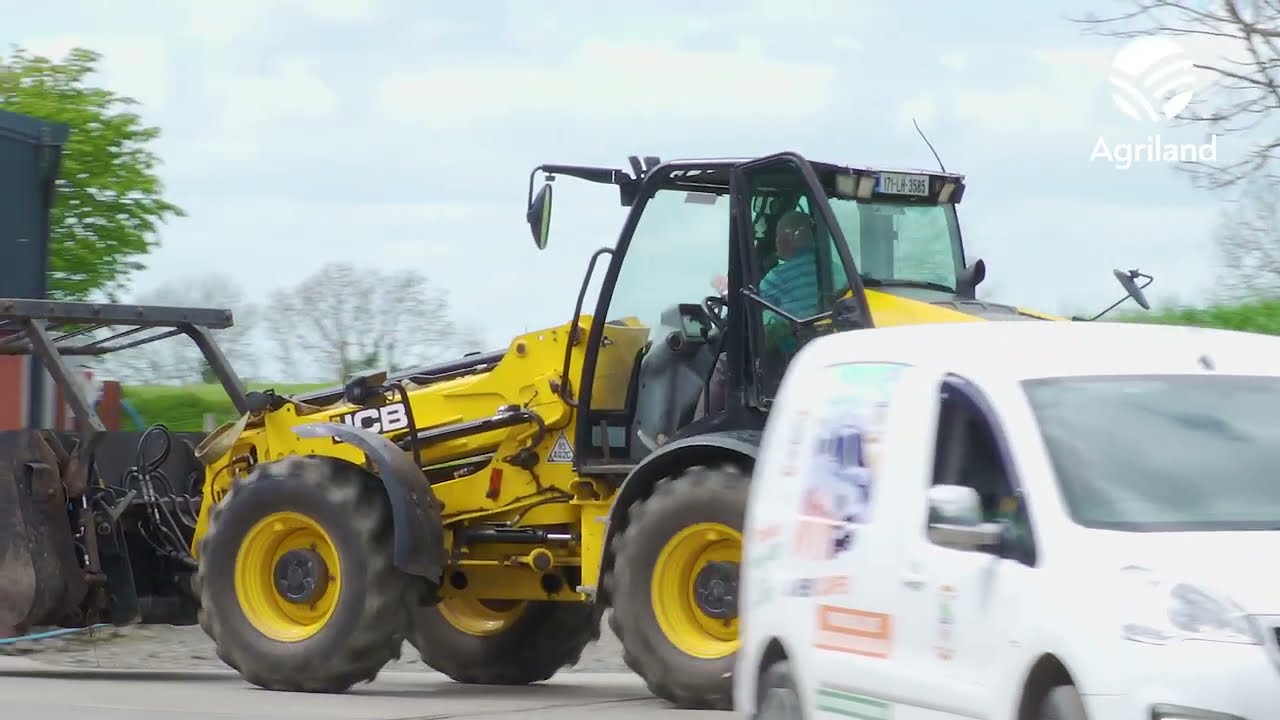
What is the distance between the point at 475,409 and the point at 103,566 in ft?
8.98

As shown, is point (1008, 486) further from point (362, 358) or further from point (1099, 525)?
point (362, 358)

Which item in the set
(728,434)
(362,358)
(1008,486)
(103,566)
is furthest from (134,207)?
(1008,486)

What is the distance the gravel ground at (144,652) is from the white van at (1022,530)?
8208mm

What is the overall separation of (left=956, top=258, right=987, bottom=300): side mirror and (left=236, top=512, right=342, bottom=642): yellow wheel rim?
4.00m

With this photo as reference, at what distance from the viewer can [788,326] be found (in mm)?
11977

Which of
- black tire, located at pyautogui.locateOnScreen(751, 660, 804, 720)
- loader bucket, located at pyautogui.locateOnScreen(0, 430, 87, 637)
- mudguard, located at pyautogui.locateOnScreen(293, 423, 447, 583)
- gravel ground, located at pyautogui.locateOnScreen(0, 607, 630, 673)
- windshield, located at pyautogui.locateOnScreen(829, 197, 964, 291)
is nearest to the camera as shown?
black tire, located at pyautogui.locateOnScreen(751, 660, 804, 720)

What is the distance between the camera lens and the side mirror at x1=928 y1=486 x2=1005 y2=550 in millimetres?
7004

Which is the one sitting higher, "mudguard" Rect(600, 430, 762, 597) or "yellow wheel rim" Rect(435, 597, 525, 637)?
"mudguard" Rect(600, 430, 762, 597)

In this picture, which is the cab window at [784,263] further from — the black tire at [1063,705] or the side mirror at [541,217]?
the black tire at [1063,705]

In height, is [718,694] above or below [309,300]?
below

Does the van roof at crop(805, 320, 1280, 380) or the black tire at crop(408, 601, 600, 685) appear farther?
the black tire at crop(408, 601, 600, 685)

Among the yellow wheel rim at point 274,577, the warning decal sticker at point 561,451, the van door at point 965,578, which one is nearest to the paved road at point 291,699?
the yellow wheel rim at point 274,577

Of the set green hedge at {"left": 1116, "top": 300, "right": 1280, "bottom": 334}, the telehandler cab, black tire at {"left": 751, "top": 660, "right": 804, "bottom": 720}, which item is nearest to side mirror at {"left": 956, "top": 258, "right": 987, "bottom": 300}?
the telehandler cab

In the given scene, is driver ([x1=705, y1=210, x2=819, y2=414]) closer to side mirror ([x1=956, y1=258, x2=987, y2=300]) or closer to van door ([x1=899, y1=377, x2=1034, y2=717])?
side mirror ([x1=956, y1=258, x2=987, y2=300])
